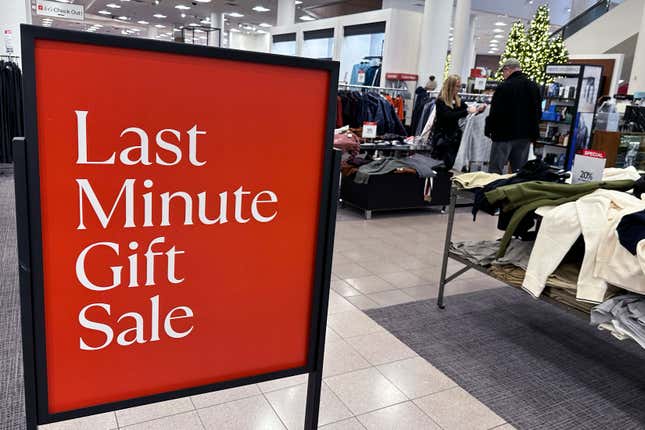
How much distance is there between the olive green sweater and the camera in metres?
2.53

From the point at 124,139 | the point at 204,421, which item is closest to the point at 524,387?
the point at 204,421

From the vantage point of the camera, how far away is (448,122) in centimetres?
609

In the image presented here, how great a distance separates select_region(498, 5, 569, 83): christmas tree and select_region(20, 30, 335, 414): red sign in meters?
12.0

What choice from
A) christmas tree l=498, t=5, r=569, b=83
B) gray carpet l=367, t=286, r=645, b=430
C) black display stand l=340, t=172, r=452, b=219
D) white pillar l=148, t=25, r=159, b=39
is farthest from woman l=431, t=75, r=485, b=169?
white pillar l=148, t=25, r=159, b=39

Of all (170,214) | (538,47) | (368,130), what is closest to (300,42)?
(538,47)

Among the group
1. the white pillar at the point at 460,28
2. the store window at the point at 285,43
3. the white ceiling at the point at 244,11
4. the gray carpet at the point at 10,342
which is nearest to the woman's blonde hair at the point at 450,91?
the white pillar at the point at 460,28

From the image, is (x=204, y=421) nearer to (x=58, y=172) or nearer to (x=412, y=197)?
(x=58, y=172)

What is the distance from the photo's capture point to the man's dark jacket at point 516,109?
538 centimetres

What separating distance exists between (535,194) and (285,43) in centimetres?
1146

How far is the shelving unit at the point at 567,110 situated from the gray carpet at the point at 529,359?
17.5 ft

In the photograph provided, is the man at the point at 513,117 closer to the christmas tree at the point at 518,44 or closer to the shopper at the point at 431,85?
the shopper at the point at 431,85

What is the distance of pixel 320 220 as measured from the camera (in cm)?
118

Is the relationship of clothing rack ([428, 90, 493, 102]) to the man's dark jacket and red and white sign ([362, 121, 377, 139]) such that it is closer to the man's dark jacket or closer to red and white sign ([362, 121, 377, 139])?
the man's dark jacket

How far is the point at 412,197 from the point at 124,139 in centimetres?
524
